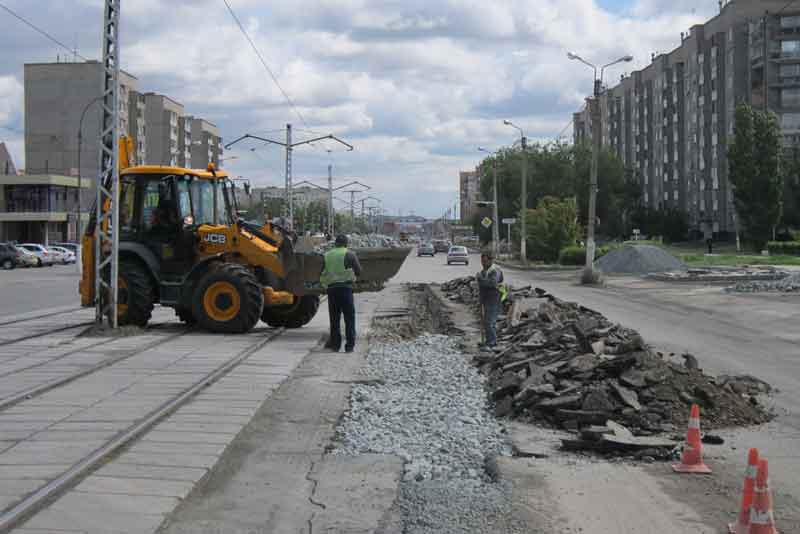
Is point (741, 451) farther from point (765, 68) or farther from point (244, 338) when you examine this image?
point (765, 68)

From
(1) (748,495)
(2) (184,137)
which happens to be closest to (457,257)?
(1) (748,495)

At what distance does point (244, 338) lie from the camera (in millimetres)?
17391

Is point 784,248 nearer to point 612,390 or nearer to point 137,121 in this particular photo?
point 612,390

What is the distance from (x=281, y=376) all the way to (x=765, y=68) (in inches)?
3441

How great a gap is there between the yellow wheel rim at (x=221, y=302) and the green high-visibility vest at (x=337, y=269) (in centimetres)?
276

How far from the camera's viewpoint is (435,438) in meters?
8.85

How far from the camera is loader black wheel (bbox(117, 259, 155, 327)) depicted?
60.2ft

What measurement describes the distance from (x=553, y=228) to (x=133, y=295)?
164ft

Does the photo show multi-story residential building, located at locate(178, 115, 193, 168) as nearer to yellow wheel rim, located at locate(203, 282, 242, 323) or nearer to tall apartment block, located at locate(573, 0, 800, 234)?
tall apartment block, located at locate(573, 0, 800, 234)

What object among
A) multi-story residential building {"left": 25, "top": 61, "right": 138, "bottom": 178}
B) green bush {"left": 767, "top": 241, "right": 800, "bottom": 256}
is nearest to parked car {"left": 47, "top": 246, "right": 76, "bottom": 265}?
multi-story residential building {"left": 25, "top": 61, "right": 138, "bottom": 178}

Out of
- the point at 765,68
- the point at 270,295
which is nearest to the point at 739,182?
the point at 765,68

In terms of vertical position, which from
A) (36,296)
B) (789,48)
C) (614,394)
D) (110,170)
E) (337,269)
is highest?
(789,48)

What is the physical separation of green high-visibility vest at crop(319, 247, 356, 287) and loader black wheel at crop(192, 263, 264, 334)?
2533 mm

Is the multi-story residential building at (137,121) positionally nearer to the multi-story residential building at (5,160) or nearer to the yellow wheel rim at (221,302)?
the multi-story residential building at (5,160)
